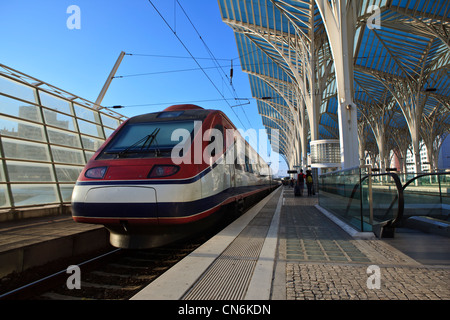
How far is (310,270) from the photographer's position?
2.87m

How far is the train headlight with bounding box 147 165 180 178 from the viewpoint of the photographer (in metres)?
3.93

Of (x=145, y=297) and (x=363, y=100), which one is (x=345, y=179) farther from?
(x=363, y=100)

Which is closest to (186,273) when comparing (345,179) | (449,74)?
(345,179)

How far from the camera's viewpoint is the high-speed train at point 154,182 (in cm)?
378

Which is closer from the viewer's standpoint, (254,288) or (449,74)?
(254,288)

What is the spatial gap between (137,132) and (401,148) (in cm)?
5904

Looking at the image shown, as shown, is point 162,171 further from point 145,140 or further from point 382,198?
point 382,198

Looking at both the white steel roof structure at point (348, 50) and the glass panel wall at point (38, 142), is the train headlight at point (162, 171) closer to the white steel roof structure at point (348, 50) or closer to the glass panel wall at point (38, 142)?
the glass panel wall at point (38, 142)

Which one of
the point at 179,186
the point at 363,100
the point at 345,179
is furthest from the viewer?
the point at 363,100

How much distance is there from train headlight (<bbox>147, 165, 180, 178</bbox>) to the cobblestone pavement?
1801mm

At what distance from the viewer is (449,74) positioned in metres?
28.6

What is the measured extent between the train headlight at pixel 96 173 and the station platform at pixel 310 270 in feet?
5.92
